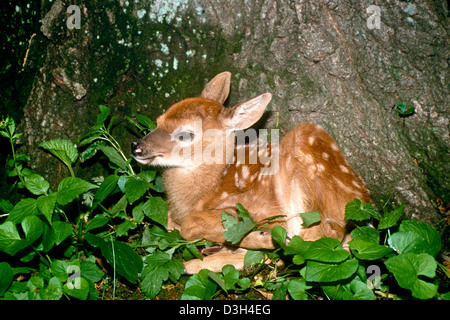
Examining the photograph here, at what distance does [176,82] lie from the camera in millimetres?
3316

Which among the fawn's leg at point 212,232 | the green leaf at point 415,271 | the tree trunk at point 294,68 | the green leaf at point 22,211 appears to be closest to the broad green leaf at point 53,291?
the green leaf at point 22,211

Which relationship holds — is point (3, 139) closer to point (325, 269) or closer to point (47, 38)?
point (47, 38)

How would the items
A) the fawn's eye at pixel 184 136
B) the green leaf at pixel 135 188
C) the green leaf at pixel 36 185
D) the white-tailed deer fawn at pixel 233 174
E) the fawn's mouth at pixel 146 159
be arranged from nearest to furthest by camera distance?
the green leaf at pixel 36 185 → the green leaf at pixel 135 188 → the white-tailed deer fawn at pixel 233 174 → the fawn's mouth at pixel 146 159 → the fawn's eye at pixel 184 136

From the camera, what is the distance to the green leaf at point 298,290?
2322mm

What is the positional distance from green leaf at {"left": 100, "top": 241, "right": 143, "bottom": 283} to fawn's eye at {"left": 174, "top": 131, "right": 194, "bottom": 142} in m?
1.01

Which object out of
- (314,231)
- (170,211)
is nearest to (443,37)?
(314,231)

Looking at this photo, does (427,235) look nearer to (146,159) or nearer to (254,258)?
(254,258)

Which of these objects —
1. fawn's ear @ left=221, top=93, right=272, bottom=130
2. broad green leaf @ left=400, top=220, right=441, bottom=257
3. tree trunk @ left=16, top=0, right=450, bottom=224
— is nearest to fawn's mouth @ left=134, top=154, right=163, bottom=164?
tree trunk @ left=16, top=0, right=450, bottom=224

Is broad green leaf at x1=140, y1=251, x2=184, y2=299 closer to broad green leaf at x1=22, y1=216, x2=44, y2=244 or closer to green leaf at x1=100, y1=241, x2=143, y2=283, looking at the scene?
green leaf at x1=100, y1=241, x2=143, y2=283

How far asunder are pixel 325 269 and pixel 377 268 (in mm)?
549

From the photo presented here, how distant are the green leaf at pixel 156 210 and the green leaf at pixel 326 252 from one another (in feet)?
3.48

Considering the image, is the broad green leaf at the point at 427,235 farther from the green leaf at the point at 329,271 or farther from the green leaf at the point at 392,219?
the green leaf at the point at 329,271

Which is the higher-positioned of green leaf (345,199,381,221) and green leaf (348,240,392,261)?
green leaf (345,199,381,221)

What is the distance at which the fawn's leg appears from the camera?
2.87m
